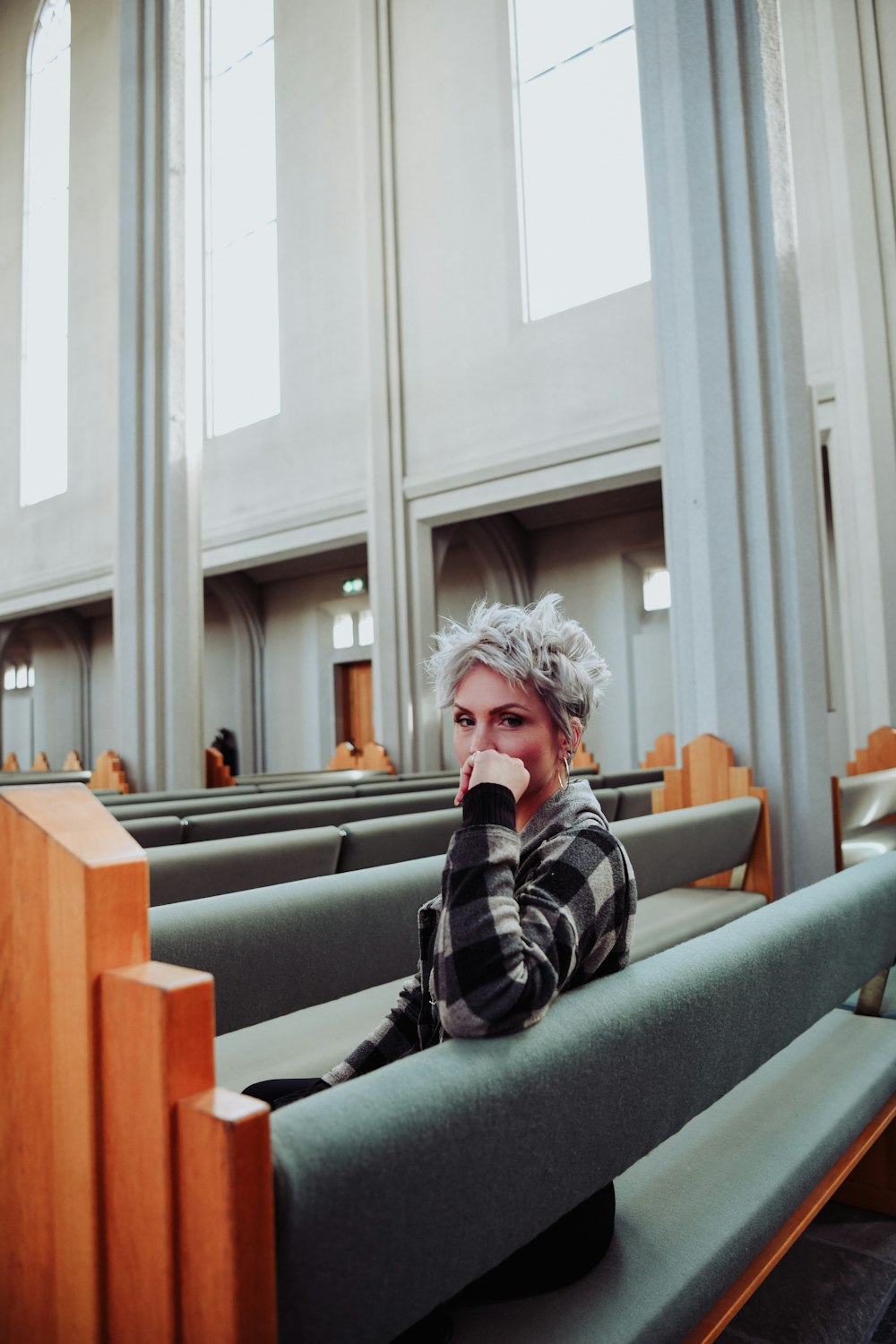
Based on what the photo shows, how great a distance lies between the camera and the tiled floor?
1.74 metres

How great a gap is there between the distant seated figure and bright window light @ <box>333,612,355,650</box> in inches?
83.4

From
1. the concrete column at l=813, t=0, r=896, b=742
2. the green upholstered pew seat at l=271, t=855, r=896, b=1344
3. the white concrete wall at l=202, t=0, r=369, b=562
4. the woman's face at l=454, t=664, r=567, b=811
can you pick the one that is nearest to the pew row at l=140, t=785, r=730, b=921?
the green upholstered pew seat at l=271, t=855, r=896, b=1344

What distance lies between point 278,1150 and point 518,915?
410 mm

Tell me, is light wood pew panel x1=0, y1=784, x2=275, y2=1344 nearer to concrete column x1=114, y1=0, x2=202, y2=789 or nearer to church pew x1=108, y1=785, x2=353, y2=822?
church pew x1=108, y1=785, x2=353, y2=822

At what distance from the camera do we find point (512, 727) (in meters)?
1.35

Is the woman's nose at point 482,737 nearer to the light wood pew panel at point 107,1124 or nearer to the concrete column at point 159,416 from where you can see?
the light wood pew panel at point 107,1124

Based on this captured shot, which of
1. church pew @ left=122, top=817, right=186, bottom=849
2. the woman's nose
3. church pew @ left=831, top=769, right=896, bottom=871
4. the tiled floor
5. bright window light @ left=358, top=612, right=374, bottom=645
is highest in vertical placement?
bright window light @ left=358, top=612, right=374, bottom=645

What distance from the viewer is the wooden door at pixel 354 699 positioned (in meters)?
12.8

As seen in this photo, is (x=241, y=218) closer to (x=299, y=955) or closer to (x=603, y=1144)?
(x=299, y=955)

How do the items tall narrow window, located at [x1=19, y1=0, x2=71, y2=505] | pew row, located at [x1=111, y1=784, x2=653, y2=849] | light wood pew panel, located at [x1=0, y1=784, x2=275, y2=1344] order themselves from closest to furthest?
light wood pew panel, located at [x1=0, y1=784, x2=275, y2=1344], pew row, located at [x1=111, y1=784, x2=653, y2=849], tall narrow window, located at [x1=19, y1=0, x2=71, y2=505]

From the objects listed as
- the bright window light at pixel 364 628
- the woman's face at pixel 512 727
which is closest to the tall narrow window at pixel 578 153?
the bright window light at pixel 364 628

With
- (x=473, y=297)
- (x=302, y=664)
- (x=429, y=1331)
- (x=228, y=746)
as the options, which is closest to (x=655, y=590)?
(x=473, y=297)

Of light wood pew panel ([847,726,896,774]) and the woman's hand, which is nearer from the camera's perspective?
the woman's hand

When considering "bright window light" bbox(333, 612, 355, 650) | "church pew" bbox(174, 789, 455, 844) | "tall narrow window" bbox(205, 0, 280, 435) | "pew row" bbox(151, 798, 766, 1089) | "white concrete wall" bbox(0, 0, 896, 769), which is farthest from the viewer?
"bright window light" bbox(333, 612, 355, 650)
